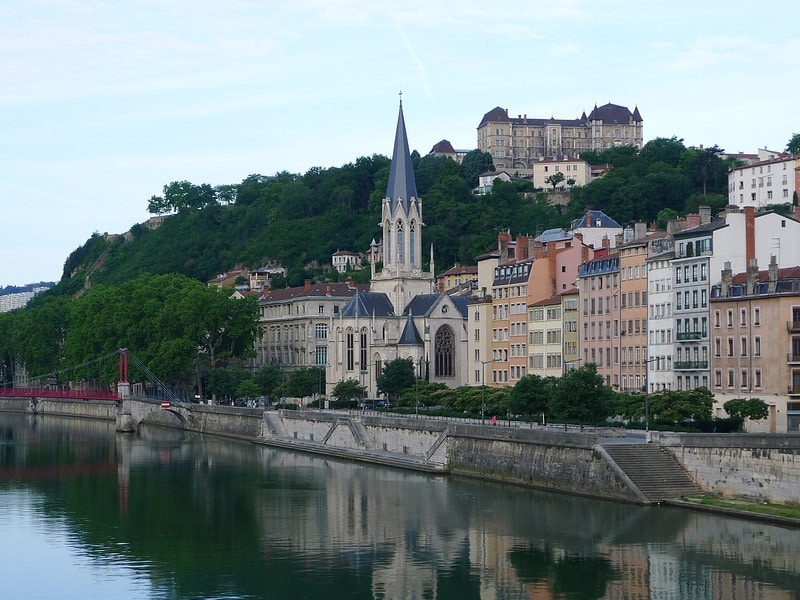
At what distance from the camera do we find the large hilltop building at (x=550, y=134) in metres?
195

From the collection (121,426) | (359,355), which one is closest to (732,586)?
(359,355)

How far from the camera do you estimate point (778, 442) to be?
50.7 metres

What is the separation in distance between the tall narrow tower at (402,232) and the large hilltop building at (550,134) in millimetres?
78895

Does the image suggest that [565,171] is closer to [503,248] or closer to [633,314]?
[503,248]

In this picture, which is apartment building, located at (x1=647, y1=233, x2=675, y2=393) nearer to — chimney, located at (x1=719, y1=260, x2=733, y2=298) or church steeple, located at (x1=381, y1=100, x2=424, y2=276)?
chimney, located at (x1=719, y1=260, x2=733, y2=298)

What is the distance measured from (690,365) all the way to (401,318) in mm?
41832

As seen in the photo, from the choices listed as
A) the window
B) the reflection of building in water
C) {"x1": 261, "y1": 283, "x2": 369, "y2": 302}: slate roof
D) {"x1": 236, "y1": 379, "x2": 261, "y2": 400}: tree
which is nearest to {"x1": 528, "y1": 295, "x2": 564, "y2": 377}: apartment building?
the window

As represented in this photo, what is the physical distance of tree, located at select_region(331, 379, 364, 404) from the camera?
337ft

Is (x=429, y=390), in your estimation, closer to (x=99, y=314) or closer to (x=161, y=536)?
(x=161, y=536)

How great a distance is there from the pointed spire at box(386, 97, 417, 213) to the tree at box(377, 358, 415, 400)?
619 inches

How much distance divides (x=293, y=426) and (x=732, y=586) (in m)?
52.2

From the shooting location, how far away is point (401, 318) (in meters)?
112

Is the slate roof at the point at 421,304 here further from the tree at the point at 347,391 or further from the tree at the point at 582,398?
the tree at the point at 582,398

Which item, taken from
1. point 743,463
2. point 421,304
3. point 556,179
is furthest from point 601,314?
point 556,179
